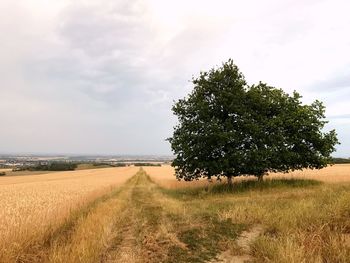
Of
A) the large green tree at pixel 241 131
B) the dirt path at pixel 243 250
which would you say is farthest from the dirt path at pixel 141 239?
the large green tree at pixel 241 131

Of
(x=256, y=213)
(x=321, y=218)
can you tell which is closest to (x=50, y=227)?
(x=256, y=213)

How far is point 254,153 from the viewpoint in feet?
90.5

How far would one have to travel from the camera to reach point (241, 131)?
94.6 feet

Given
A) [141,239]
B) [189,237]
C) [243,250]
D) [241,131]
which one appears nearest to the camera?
[243,250]

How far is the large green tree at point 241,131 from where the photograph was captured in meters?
27.9

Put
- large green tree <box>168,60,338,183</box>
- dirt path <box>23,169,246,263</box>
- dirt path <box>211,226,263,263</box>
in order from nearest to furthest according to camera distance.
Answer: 1. dirt path <box>211,226,263,263</box>
2. dirt path <box>23,169,246,263</box>
3. large green tree <box>168,60,338,183</box>

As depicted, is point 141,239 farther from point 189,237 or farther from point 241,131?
point 241,131

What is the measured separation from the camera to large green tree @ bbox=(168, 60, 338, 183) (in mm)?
27859

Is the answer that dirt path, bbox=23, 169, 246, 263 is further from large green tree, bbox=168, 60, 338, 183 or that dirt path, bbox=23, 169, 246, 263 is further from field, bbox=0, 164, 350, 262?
large green tree, bbox=168, 60, 338, 183

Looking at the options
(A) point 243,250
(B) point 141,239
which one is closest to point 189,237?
(B) point 141,239

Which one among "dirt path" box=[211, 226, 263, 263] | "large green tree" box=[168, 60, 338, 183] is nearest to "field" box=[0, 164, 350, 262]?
"dirt path" box=[211, 226, 263, 263]

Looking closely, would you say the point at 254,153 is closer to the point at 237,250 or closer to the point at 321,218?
the point at 321,218

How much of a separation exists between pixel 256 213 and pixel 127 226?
17.2ft

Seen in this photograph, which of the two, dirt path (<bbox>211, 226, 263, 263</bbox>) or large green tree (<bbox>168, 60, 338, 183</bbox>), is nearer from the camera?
dirt path (<bbox>211, 226, 263, 263</bbox>)
